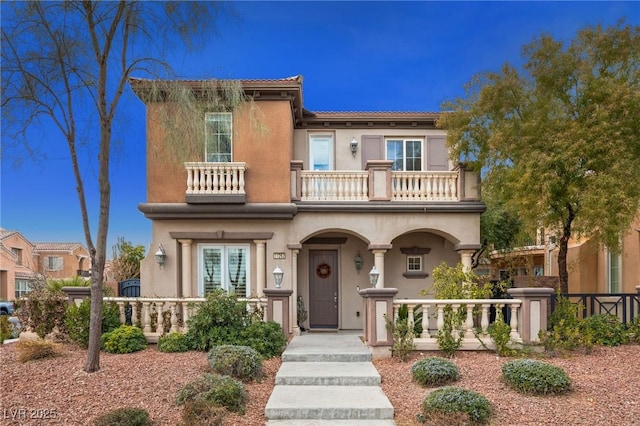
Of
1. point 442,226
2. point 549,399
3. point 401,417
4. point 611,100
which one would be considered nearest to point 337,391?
point 401,417

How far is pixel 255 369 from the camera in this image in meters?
7.78

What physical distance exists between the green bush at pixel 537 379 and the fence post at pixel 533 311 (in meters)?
2.41

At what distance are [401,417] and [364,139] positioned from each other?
9285 millimetres

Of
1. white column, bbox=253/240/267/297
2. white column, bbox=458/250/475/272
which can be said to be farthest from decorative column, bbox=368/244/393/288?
white column, bbox=253/240/267/297

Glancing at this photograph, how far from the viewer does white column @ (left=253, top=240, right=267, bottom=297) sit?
39.7ft

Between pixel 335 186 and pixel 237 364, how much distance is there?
6.22 meters

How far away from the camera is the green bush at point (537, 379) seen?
267 inches

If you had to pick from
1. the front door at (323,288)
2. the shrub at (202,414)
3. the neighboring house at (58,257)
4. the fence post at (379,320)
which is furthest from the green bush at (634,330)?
the neighboring house at (58,257)

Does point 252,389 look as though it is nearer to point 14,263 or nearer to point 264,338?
point 264,338

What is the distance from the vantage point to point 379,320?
9367 mm

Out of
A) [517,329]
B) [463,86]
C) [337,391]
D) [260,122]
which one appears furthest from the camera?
[463,86]

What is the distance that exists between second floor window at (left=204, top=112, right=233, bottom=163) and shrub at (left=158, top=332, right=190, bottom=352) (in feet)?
16.3

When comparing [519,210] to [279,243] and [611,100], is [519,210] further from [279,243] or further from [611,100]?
[279,243]

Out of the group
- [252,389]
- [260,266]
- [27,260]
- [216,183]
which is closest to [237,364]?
[252,389]
